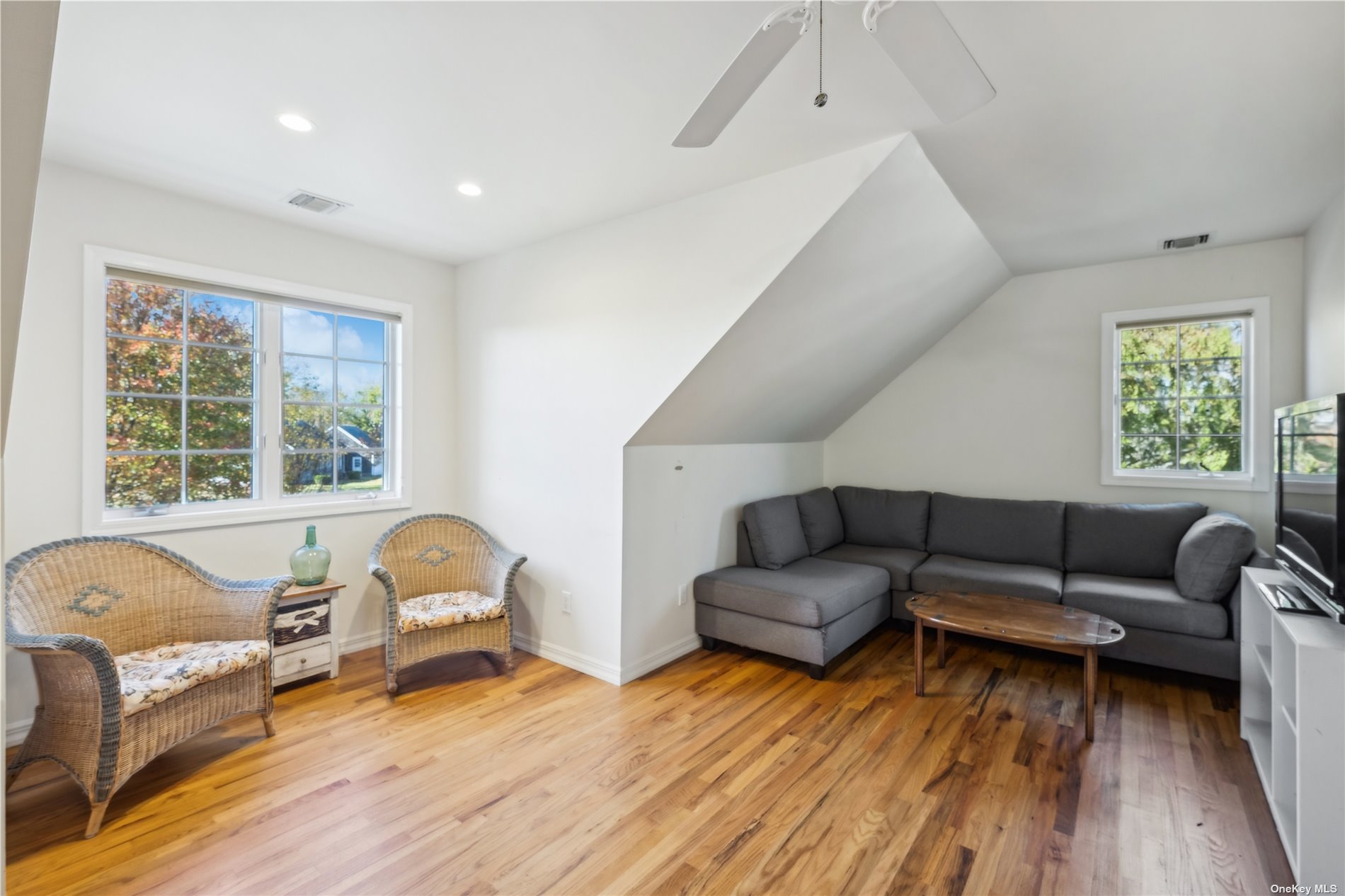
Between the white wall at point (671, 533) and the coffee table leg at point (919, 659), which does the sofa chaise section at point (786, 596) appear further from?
the coffee table leg at point (919, 659)

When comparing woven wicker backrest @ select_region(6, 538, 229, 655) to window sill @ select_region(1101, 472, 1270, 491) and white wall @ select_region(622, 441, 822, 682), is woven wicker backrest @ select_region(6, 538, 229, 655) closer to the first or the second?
white wall @ select_region(622, 441, 822, 682)

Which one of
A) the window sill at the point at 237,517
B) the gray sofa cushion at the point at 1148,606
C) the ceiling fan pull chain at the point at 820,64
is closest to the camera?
the ceiling fan pull chain at the point at 820,64

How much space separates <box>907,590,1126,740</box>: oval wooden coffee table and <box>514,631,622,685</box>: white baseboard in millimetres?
1566

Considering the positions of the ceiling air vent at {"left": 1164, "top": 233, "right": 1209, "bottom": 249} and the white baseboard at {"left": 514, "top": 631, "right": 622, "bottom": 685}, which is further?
the ceiling air vent at {"left": 1164, "top": 233, "right": 1209, "bottom": 249}

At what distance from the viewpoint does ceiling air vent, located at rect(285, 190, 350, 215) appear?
307 cm

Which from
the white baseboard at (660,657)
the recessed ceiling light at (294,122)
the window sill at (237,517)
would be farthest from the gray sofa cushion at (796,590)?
the recessed ceiling light at (294,122)

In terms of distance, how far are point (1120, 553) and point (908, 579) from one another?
1.24 metres

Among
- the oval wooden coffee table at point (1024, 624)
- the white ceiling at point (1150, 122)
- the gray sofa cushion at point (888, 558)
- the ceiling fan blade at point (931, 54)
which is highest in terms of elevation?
the white ceiling at point (1150, 122)

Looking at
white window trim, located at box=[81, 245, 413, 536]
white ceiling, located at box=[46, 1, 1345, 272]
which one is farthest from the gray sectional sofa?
white window trim, located at box=[81, 245, 413, 536]

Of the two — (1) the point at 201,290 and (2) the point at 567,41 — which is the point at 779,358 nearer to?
(2) the point at 567,41

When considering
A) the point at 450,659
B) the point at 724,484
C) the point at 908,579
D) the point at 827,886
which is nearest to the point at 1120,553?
the point at 908,579

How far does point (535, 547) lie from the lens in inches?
149

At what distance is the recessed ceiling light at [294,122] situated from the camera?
2.36 meters

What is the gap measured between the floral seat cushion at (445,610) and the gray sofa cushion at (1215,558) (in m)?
3.62
